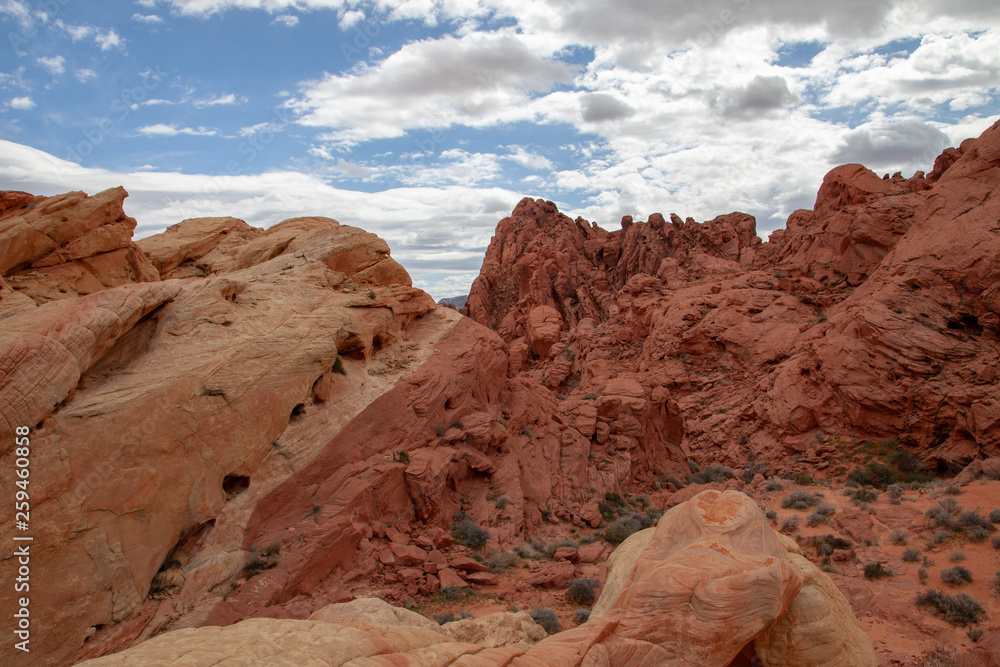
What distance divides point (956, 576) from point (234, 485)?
1566 centimetres

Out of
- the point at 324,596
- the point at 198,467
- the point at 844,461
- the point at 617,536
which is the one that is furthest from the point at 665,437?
the point at 198,467

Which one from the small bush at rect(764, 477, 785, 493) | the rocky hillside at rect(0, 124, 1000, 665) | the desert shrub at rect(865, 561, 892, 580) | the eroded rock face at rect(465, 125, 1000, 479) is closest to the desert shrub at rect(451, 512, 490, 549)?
the rocky hillside at rect(0, 124, 1000, 665)

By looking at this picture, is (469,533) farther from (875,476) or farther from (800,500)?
(875,476)

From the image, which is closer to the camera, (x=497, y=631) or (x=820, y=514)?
(x=497, y=631)

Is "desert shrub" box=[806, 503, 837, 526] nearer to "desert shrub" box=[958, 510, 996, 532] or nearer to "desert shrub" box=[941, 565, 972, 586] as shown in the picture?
"desert shrub" box=[958, 510, 996, 532]

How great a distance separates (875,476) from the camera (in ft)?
64.7

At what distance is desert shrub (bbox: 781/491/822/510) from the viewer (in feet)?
55.7

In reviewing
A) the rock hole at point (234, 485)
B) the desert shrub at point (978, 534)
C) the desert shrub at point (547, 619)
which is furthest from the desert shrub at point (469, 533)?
the desert shrub at point (978, 534)

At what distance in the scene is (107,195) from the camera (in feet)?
49.9

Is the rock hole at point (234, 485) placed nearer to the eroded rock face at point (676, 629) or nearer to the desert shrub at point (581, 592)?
the eroded rock face at point (676, 629)

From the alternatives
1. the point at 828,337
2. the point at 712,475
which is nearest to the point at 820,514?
the point at 712,475

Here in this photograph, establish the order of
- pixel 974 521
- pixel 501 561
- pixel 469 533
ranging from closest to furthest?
1. pixel 974 521
2. pixel 501 561
3. pixel 469 533

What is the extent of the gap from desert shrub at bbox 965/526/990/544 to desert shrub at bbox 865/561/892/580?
221 centimetres

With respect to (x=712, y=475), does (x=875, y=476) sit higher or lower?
higher
